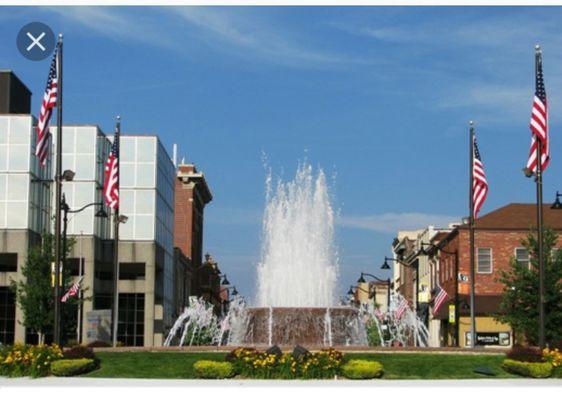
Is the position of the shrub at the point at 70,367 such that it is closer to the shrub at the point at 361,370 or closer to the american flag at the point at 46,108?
the shrub at the point at 361,370

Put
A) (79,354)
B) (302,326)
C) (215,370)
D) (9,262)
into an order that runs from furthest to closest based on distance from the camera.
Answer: (9,262) → (302,326) → (79,354) → (215,370)

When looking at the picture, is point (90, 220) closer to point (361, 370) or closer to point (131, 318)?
point (131, 318)

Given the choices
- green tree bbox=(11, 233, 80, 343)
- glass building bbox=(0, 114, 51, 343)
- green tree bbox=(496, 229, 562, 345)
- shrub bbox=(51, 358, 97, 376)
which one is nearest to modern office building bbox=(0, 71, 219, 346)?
glass building bbox=(0, 114, 51, 343)

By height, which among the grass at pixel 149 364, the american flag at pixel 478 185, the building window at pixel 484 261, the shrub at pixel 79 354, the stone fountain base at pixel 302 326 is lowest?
the grass at pixel 149 364

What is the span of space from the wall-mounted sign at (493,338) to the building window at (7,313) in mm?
34845

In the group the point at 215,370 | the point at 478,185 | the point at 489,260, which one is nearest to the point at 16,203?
the point at 489,260

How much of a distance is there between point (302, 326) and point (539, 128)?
11143mm

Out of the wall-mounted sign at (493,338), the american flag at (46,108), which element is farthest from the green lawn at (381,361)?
the wall-mounted sign at (493,338)

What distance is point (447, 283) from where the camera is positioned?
73.4 metres

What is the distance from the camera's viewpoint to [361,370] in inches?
1138

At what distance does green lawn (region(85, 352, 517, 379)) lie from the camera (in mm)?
30281

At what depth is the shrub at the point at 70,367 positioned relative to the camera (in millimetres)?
29906

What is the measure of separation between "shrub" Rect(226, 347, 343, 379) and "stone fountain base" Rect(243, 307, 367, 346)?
30.9 ft

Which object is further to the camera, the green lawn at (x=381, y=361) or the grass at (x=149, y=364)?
the grass at (x=149, y=364)
